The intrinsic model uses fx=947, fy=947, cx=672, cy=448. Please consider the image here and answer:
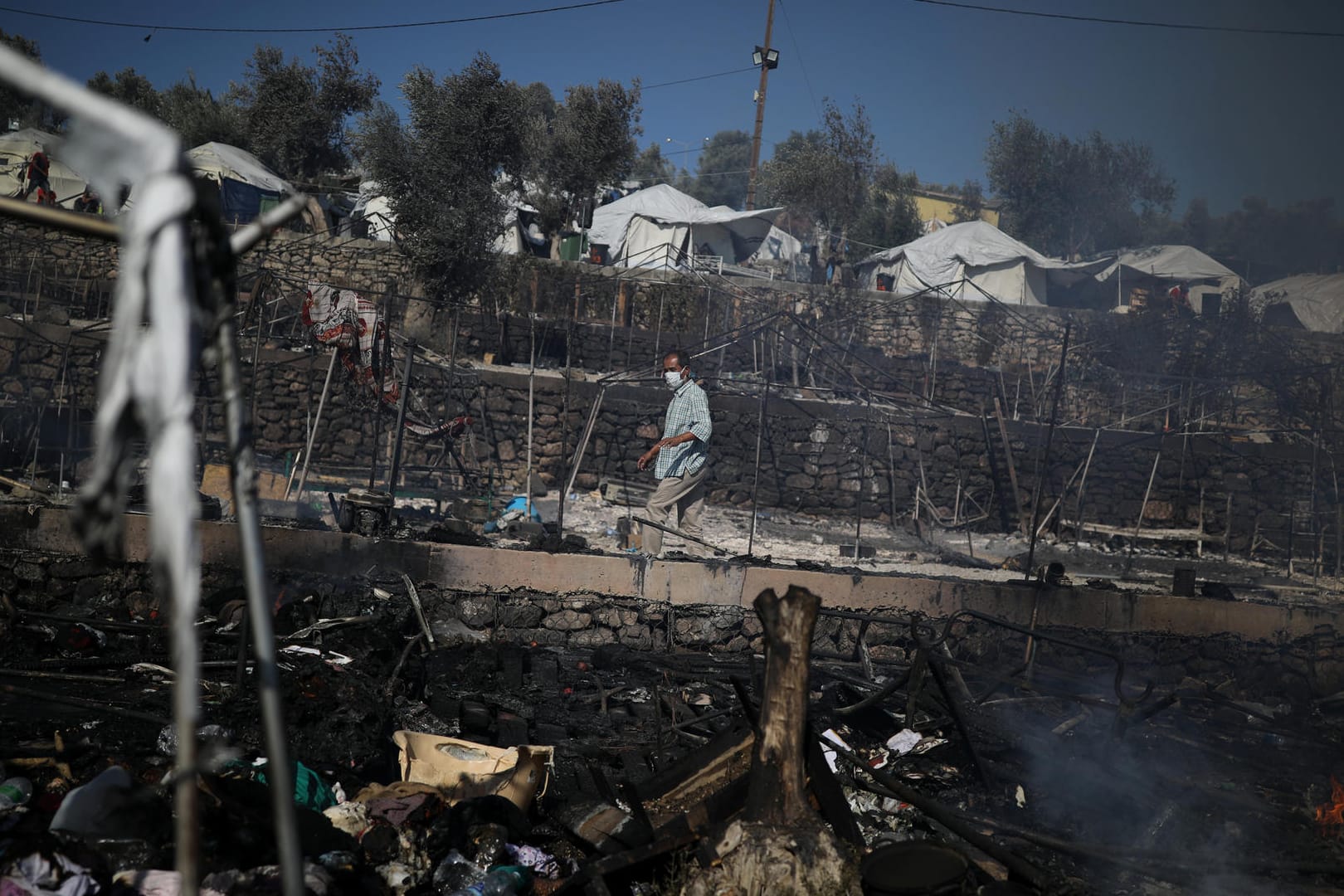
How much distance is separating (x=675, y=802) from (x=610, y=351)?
12301 mm

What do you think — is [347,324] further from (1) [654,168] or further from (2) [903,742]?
(1) [654,168]

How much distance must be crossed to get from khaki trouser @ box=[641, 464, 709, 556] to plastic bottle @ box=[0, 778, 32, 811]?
5822 mm

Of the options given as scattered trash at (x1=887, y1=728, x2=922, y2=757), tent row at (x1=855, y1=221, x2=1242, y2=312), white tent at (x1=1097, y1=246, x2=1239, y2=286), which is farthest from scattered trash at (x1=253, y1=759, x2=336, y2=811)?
white tent at (x1=1097, y1=246, x2=1239, y2=286)

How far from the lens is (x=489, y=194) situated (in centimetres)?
1994

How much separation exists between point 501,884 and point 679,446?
5.92 metres

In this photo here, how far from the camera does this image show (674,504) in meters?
9.88

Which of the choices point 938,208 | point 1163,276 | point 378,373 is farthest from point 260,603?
point 938,208

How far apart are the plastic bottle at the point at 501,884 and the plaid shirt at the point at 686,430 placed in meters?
5.59

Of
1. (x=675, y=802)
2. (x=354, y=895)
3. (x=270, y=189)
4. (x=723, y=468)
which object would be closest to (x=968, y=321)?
(x=723, y=468)

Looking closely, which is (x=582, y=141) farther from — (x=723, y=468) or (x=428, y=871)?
(x=428, y=871)

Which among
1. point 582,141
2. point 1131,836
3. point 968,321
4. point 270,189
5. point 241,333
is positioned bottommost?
point 1131,836

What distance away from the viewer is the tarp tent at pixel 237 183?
2038cm

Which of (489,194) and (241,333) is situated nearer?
(241,333)

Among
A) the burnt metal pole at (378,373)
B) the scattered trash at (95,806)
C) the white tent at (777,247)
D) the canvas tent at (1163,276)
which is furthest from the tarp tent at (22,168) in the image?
the canvas tent at (1163,276)
